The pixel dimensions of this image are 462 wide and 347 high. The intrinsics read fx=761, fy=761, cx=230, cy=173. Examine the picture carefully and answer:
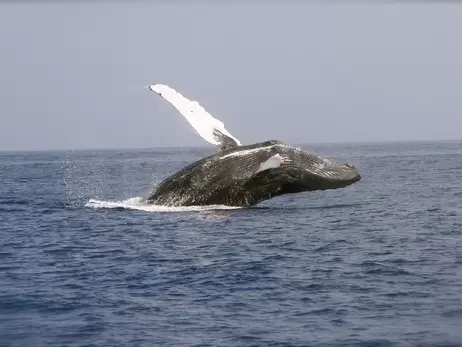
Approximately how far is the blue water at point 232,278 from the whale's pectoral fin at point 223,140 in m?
1.51

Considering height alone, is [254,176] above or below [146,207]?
above

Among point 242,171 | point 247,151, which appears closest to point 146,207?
point 242,171

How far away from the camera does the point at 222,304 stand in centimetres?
981

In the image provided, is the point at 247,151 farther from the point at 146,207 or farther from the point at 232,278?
the point at 232,278

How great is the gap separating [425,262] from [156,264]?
171 inches

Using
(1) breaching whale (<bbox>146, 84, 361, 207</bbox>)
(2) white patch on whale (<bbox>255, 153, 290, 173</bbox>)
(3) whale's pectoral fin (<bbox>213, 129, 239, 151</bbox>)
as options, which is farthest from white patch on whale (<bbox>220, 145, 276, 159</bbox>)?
(2) white patch on whale (<bbox>255, 153, 290, 173</bbox>)

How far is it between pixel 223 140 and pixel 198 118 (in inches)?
29.2

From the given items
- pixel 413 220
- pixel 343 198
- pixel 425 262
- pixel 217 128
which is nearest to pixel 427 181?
pixel 343 198

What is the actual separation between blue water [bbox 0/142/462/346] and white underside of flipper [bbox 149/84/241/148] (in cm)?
168

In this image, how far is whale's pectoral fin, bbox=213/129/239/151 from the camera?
663 inches

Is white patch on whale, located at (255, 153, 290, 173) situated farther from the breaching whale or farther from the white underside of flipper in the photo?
the white underside of flipper

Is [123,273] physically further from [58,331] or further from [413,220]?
[413,220]

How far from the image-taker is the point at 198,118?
55.5ft

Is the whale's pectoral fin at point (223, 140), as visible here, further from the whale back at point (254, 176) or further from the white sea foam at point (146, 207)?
the white sea foam at point (146, 207)
